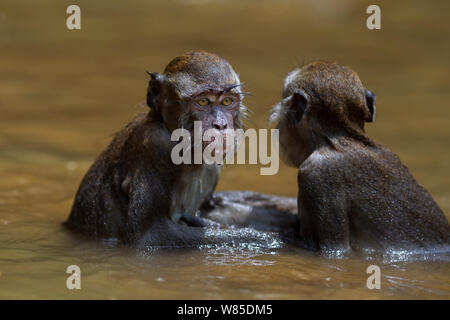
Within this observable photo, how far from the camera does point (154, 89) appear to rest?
9.00 m

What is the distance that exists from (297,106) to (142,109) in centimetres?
201

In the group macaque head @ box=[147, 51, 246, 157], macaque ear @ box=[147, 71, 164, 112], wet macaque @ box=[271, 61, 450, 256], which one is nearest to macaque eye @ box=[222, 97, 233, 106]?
macaque head @ box=[147, 51, 246, 157]

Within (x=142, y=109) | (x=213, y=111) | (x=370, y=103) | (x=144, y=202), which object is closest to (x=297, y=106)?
(x=370, y=103)

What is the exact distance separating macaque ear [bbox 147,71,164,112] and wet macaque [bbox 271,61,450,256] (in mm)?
1628

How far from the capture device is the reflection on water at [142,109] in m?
7.73

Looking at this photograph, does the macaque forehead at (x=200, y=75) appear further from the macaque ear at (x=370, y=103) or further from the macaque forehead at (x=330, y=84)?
the macaque ear at (x=370, y=103)

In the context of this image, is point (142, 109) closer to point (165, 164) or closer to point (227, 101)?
point (165, 164)

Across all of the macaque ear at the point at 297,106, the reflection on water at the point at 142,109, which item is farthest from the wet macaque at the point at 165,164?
the macaque ear at the point at 297,106

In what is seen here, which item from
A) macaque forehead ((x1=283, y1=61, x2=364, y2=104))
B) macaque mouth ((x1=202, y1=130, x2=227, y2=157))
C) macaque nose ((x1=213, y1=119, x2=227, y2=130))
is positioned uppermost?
macaque forehead ((x1=283, y1=61, x2=364, y2=104))

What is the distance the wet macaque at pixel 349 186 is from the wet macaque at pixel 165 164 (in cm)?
90

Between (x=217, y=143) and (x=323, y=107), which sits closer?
(x=217, y=143)

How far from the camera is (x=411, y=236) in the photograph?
8984mm

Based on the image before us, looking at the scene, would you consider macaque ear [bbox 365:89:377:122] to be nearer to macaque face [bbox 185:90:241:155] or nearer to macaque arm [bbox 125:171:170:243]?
macaque face [bbox 185:90:241:155]

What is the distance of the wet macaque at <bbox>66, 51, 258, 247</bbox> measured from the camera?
28.8 feet
